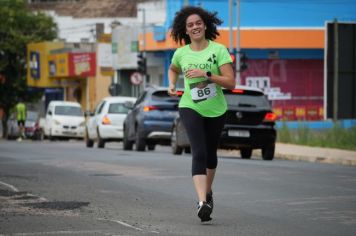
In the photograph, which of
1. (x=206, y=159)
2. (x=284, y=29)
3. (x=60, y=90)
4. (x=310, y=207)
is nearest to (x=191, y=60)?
(x=206, y=159)

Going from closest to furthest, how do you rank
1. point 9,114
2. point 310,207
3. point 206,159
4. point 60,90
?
point 206,159, point 310,207, point 9,114, point 60,90

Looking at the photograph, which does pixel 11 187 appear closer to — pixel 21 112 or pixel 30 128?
pixel 21 112

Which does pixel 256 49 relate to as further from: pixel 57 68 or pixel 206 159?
pixel 206 159

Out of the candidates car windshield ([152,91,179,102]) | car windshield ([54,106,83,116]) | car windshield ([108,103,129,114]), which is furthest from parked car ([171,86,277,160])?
car windshield ([54,106,83,116])

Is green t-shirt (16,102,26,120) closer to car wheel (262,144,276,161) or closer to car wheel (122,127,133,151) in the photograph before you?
car wheel (122,127,133,151)

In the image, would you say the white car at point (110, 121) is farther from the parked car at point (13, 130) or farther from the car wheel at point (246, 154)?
the parked car at point (13, 130)

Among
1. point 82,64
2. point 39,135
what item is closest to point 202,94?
point 39,135

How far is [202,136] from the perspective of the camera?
10.5m

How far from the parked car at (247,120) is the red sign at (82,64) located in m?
49.9

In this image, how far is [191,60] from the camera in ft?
34.9

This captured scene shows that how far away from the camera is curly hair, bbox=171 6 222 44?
1096cm

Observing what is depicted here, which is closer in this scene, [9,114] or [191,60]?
[191,60]

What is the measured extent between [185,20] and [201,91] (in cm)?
87

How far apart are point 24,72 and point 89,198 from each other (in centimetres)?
6511
